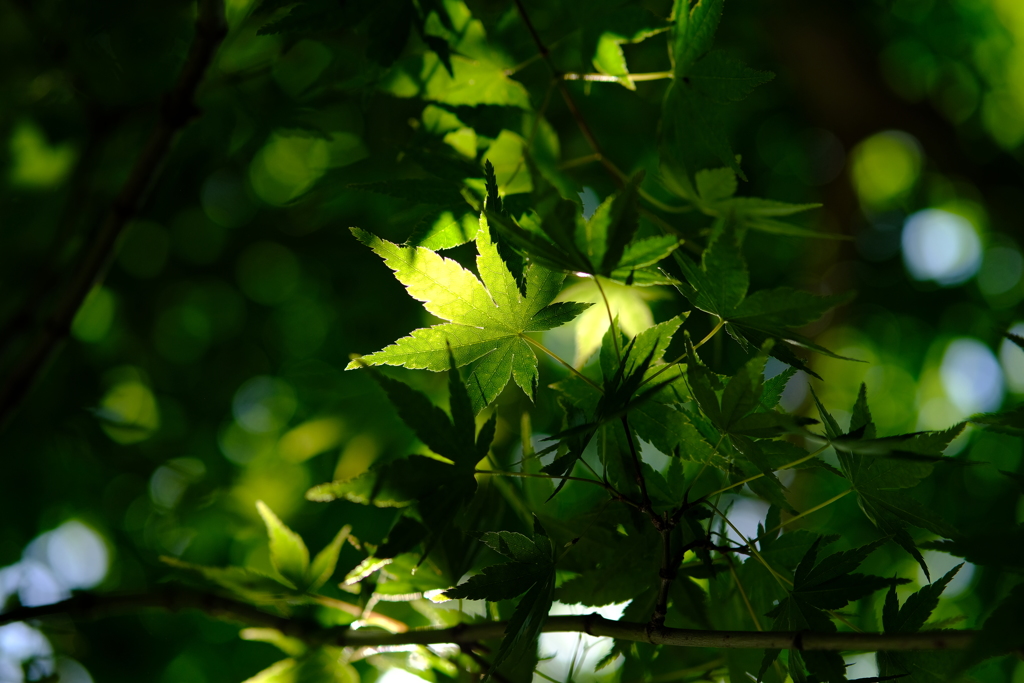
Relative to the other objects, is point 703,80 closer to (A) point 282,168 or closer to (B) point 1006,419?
(B) point 1006,419

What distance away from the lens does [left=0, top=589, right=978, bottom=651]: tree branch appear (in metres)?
0.45

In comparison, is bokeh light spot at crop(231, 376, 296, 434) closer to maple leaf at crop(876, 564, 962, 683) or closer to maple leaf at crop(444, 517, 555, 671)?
maple leaf at crop(444, 517, 555, 671)

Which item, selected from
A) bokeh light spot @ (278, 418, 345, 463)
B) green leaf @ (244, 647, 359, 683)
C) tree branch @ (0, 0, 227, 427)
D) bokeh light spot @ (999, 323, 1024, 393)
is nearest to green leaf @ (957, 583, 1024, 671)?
green leaf @ (244, 647, 359, 683)

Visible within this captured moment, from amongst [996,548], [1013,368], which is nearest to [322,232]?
[996,548]

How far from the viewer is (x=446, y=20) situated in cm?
86

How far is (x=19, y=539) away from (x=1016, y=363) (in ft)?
12.1

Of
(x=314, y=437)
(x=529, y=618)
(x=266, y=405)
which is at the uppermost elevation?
(x=529, y=618)

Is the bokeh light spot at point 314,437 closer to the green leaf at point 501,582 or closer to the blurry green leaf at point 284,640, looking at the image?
the blurry green leaf at point 284,640

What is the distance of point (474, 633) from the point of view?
26.1 inches

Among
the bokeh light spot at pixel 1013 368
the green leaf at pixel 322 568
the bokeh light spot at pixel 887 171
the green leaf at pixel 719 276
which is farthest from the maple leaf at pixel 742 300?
the bokeh light spot at pixel 887 171

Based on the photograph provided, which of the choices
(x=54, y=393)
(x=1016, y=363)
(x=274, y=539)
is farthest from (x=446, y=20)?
(x=1016, y=363)

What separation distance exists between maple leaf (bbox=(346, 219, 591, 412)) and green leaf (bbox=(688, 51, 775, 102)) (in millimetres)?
262

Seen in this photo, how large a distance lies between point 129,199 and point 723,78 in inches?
33.9

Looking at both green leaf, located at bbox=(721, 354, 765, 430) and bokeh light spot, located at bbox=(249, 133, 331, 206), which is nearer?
green leaf, located at bbox=(721, 354, 765, 430)
